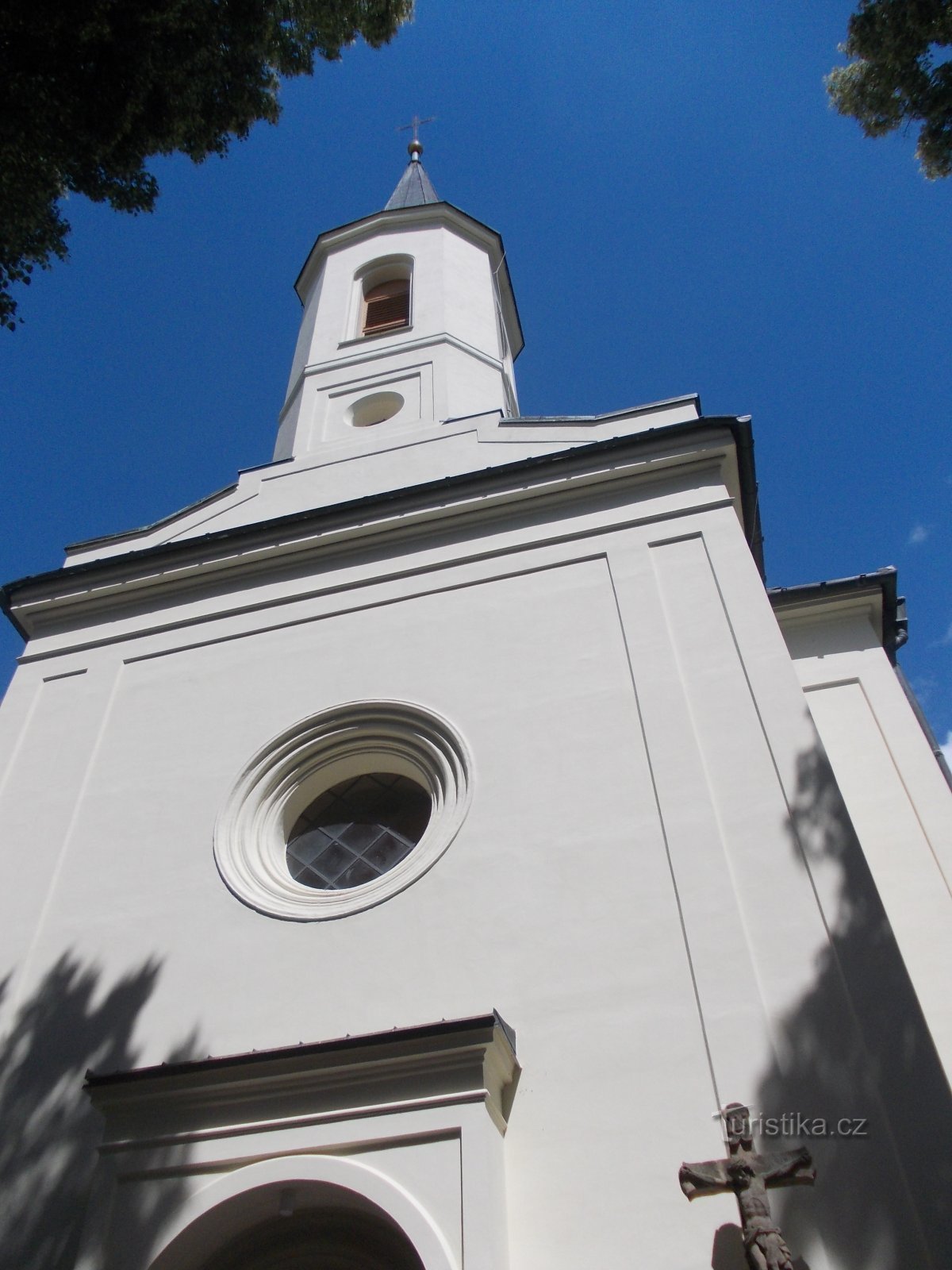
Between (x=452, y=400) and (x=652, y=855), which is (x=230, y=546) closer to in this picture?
(x=452, y=400)

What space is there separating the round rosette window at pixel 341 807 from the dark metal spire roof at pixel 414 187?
38.4 feet

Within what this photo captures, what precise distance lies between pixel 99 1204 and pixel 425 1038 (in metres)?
1.94

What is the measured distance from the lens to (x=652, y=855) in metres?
6.41

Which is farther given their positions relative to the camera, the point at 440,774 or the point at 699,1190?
the point at 440,774

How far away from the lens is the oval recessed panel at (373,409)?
1245 centimetres

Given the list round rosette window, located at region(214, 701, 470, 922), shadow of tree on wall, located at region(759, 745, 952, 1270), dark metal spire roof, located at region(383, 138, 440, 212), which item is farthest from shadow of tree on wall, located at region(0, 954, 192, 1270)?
dark metal spire roof, located at region(383, 138, 440, 212)

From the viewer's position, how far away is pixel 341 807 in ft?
26.4

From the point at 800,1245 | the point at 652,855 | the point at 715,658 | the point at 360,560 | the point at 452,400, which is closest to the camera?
the point at 800,1245

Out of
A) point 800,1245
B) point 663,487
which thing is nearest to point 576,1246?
point 800,1245

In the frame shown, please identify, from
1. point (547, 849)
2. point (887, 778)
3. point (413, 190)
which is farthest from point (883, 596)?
point (413, 190)

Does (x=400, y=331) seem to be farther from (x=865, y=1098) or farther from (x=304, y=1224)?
(x=865, y=1098)

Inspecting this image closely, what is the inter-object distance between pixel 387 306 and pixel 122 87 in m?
7.75

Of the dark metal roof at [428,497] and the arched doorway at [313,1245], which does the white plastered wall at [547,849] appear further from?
the arched doorway at [313,1245]

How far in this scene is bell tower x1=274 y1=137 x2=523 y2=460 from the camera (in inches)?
482
